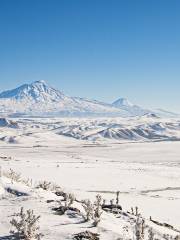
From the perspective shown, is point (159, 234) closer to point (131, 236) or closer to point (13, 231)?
point (131, 236)

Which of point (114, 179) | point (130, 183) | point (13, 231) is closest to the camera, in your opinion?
point (13, 231)

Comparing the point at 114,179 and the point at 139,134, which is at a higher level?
the point at 139,134

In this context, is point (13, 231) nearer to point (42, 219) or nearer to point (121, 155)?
point (42, 219)

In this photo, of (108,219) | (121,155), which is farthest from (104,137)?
(108,219)

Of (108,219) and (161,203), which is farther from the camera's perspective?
(161,203)

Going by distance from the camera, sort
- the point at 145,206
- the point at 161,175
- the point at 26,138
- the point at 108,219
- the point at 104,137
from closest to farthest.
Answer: the point at 108,219 < the point at 145,206 < the point at 161,175 < the point at 26,138 < the point at 104,137

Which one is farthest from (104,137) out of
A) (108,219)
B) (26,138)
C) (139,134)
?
(108,219)

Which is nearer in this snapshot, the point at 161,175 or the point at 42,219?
the point at 42,219

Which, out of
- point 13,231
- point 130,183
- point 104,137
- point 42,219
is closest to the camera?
point 13,231

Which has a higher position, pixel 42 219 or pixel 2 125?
pixel 2 125
